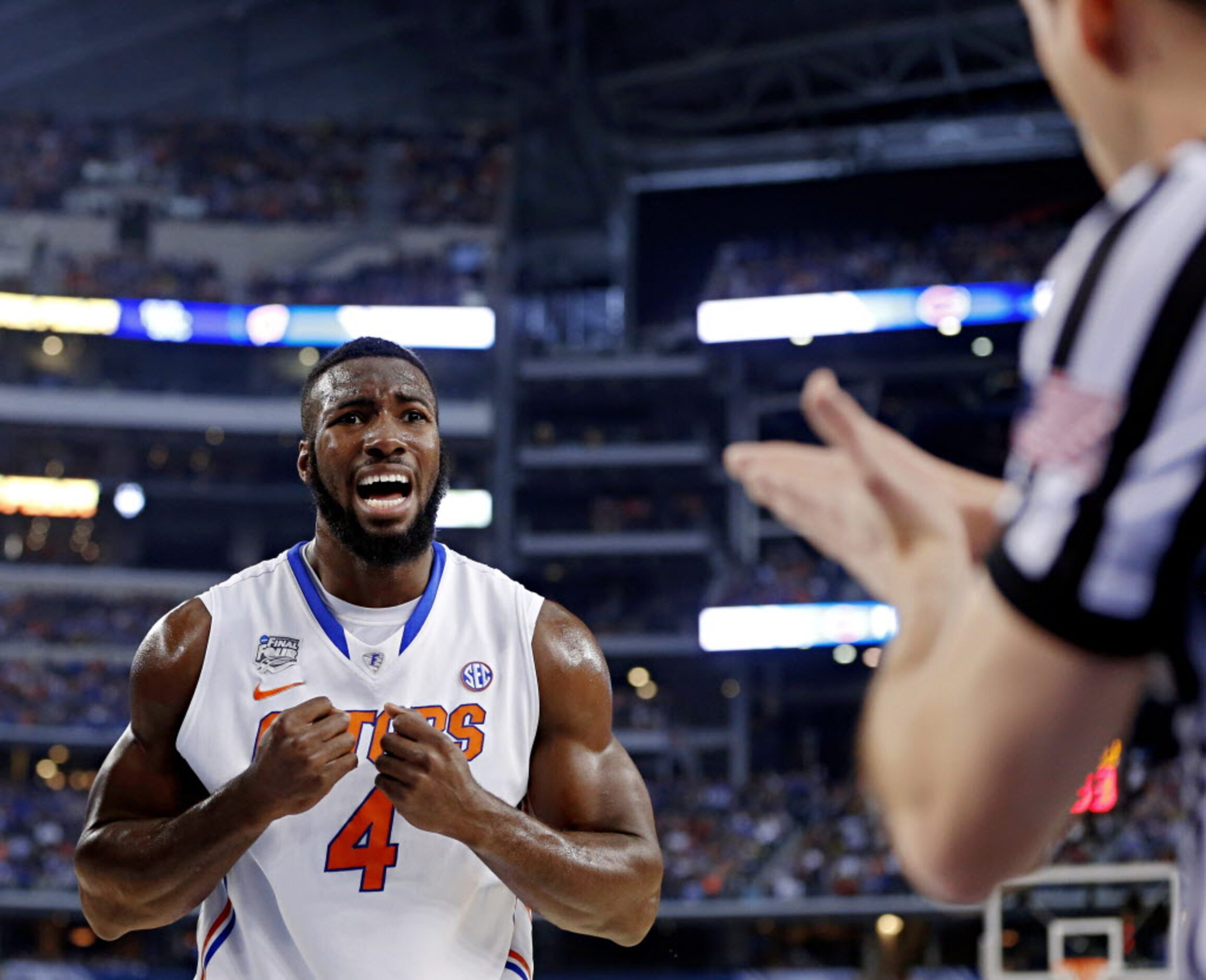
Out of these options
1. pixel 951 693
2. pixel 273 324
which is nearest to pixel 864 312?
pixel 273 324

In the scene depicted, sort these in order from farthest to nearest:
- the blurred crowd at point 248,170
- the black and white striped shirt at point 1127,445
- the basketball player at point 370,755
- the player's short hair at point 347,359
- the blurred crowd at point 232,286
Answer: the blurred crowd at point 248,170 → the blurred crowd at point 232,286 → the player's short hair at point 347,359 → the basketball player at point 370,755 → the black and white striped shirt at point 1127,445

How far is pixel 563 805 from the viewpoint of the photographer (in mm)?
3898

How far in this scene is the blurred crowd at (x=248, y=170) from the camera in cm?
4072

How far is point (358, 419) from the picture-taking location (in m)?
4.05

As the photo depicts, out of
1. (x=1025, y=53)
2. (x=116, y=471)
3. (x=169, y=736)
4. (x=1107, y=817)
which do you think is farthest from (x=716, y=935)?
(x=169, y=736)

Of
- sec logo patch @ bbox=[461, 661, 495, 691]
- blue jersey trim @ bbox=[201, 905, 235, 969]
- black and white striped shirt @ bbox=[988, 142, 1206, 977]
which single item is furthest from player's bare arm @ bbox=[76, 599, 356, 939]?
black and white striped shirt @ bbox=[988, 142, 1206, 977]

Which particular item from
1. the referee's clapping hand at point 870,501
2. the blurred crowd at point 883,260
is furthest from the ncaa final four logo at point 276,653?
the blurred crowd at point 883,260

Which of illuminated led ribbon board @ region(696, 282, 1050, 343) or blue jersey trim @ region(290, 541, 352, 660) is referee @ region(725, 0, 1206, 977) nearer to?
blue jersey trim @ region(290, 541, 352, 660)

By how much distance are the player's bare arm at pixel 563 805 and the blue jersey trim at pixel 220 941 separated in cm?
78

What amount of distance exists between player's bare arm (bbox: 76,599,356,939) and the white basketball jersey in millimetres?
96

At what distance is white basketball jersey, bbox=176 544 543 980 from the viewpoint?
3686 millimetres

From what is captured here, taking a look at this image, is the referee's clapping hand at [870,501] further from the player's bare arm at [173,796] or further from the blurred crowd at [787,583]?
the blurred crowd at [787,583]

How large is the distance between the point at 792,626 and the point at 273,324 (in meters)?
16.1

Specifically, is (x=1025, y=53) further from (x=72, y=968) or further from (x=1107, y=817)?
(x=72, y=968)
